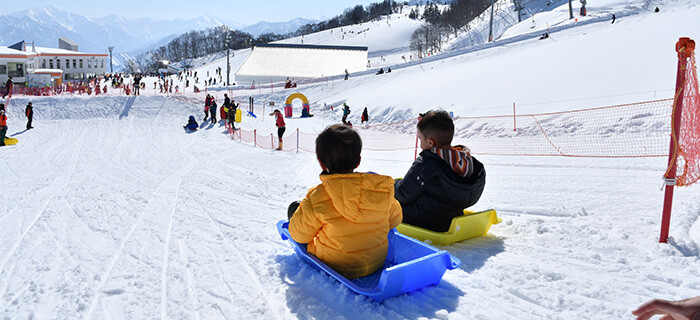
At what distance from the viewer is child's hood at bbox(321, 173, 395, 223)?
3.02 m

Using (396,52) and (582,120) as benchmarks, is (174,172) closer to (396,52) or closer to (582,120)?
(582,120)

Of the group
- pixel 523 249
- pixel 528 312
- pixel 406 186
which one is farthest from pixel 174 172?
pixel 528 312

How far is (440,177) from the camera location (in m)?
3.95

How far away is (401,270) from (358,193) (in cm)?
62

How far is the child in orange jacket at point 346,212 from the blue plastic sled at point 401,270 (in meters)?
0.10

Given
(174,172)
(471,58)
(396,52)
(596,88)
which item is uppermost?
(396,52)

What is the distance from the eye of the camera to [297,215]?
338 cm

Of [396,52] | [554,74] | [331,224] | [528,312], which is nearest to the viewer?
[528,312]

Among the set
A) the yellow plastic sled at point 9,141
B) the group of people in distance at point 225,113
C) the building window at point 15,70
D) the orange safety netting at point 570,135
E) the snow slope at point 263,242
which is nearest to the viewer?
the snow slope at point 263,242

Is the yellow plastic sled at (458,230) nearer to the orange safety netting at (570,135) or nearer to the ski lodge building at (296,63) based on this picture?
the orange safety netting at (570,135)

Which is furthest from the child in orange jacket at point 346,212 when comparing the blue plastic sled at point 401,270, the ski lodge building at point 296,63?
the ski lodge building at point 296,63

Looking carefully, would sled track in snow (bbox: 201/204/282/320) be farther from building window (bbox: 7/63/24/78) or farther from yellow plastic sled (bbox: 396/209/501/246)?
building window (bbox: 7/63/24/78)

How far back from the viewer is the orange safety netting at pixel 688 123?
385 cm

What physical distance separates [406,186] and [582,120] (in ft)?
36.4
